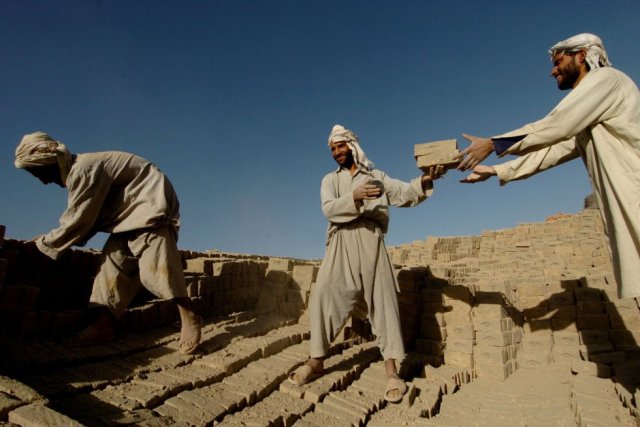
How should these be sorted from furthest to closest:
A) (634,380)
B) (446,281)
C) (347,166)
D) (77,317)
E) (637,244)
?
(446,281), (347,166), (77,317), (634,380), (637,244)

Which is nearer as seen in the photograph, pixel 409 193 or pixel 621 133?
pixel 621 133

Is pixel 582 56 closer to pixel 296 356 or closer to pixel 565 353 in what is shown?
pixel 565 353

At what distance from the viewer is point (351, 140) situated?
12.0 feet

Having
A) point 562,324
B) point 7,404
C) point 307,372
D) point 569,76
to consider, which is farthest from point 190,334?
point 562,324

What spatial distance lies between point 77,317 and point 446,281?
3607mm

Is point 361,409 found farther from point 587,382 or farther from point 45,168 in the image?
point 45,168

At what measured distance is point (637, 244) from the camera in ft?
8.21

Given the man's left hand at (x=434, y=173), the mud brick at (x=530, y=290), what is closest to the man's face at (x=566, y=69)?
the man's left hand at (x=434, y=173)

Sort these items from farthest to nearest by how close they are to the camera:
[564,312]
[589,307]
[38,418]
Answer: [564,312], [589,307], [38,418]

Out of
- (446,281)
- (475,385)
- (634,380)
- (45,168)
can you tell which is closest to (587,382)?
(634,380)

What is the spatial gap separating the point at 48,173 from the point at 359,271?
8.69 ft

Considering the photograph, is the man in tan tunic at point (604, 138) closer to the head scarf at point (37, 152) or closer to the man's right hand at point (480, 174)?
the man's right hand at point (480, 174)

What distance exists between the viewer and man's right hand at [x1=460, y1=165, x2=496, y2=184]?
3262 millimetres

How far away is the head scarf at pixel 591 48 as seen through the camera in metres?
2.79
